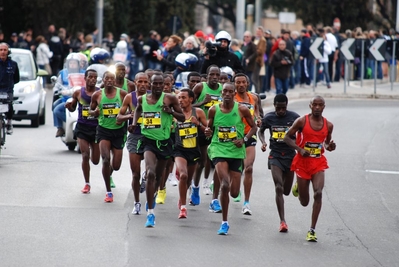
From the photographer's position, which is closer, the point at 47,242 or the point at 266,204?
the point at 47,242

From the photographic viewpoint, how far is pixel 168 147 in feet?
40.5

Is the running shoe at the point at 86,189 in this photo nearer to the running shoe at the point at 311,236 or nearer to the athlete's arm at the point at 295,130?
the athlete's arm at the point at 295,130

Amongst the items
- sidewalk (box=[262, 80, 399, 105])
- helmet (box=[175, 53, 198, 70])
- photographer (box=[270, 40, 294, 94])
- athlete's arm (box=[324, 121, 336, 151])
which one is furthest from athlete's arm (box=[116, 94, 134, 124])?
sidewalk (box=[262, 80, 399, 105])

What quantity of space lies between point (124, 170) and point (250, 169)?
4.17 m

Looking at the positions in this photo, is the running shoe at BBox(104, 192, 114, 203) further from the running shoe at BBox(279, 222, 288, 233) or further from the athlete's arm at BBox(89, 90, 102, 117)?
the running shoe at BBox(279, 222, 288, 233)

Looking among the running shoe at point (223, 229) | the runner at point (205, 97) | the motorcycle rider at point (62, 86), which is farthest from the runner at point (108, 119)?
the motorcycle rider at point (62, 86)

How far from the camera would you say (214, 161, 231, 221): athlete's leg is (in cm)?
1160

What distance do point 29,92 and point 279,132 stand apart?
39.4 feet

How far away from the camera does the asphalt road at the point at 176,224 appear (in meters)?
10.3

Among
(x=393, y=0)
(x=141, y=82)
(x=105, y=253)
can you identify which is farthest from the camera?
(x=393, y=0)

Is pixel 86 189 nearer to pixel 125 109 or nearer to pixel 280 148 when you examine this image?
pixel 125 109

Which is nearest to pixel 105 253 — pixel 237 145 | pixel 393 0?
pixel 237 145

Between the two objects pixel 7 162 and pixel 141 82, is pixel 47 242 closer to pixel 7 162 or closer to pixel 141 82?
pixel 141 82

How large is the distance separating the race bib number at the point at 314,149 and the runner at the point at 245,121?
1.53 meters
